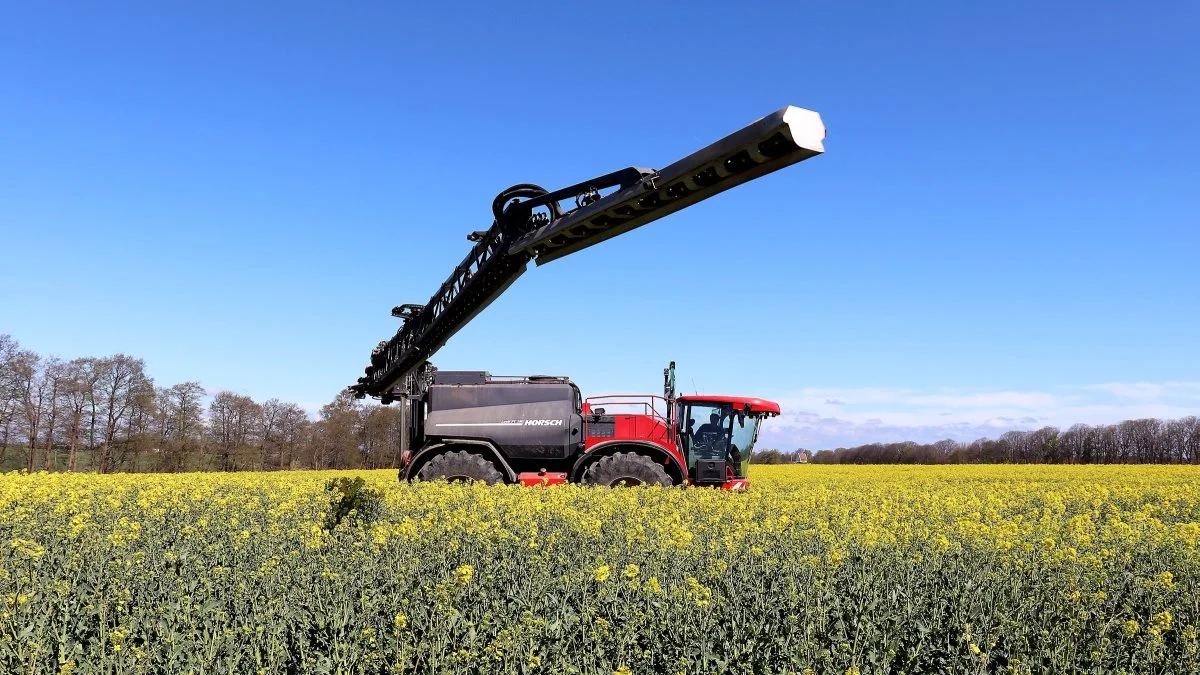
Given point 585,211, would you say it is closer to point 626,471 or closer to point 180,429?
point 626,471

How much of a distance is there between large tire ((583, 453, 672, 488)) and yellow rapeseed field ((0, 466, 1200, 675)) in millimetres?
5090

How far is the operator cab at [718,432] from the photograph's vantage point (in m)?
15.8

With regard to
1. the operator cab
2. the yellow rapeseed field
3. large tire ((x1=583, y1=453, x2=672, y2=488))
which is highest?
the operator cab

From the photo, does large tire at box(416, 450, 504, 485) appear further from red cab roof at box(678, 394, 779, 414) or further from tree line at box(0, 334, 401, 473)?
tree line at box(0, 334, 401, 473)

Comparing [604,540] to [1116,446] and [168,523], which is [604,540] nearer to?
[168,523]

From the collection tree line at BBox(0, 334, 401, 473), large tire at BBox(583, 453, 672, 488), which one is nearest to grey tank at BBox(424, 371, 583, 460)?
large tire at BBox(583, 453, 672, 488)

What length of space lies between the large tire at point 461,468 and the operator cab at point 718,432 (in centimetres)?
373

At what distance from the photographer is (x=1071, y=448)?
2867 inches

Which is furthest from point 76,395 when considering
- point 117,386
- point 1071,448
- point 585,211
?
point 1071,448

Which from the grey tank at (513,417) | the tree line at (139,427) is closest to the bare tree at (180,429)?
the tree line at (139,427)

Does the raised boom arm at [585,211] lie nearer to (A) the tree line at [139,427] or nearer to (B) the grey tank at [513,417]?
(B) the grey tank at [513,417]

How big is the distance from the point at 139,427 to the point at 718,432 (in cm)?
4722

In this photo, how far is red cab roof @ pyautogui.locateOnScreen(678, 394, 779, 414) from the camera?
15.7 meters

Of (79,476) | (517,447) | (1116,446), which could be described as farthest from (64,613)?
(1116,446)
